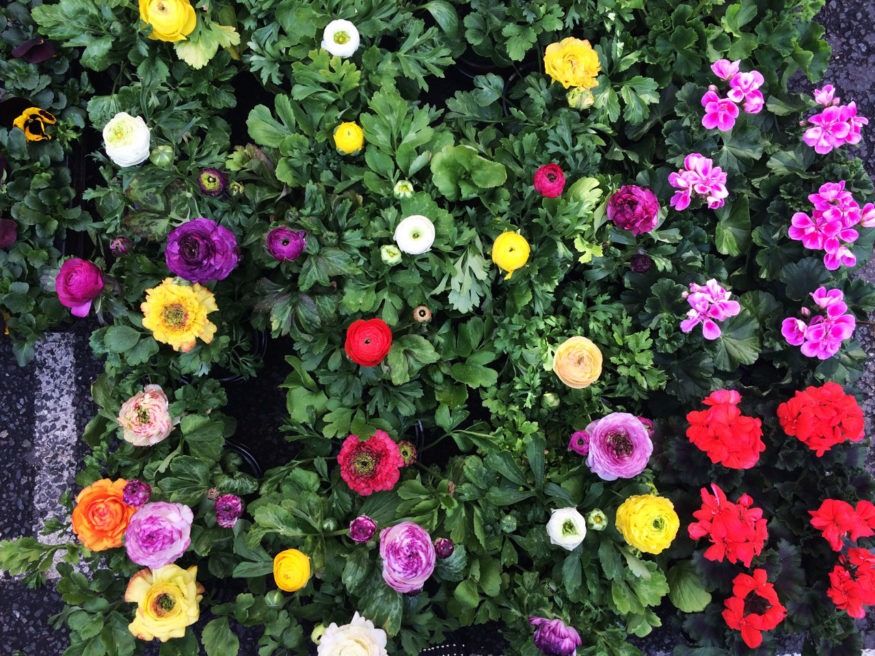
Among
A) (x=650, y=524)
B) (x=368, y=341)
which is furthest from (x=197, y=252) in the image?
(x=650, y=524)

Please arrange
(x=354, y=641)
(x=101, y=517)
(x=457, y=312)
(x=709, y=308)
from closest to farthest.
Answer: (x=354, y=641)
(x=101, y=517)
(x=709, y=308)
(x=457, y=312)

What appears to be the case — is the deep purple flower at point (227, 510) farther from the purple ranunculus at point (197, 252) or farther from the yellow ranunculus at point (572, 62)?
the yellow ranunculus at point (572, 62)

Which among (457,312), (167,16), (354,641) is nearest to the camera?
(354,641)

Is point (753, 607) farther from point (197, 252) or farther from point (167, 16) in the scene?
point (167, 16)

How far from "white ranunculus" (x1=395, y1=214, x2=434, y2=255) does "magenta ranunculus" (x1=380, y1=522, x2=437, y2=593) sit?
63 centimetres

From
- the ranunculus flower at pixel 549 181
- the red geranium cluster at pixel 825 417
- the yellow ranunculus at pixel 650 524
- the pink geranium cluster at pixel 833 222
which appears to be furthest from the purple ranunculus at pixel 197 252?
the pink geranium cluster at pixel 833 222

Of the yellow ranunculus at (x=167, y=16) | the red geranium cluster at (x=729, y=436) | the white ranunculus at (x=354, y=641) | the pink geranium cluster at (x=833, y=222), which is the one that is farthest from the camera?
the pink geranium cluster at (x=833, y=222)

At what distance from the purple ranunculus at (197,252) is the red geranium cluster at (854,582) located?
1.63m

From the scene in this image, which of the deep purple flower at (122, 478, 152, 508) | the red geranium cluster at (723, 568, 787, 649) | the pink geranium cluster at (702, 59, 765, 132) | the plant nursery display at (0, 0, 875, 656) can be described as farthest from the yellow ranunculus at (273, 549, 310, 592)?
the pink geranium cluster at (702, 59, 765, 132)

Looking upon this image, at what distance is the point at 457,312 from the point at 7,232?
124 centimetres

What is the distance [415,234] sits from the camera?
1.53m

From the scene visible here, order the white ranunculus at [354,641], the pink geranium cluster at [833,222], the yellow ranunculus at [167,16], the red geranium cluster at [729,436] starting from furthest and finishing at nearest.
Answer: the pink geranium cluster at [833,222], the yellow ranunculus at [167,16], the red geranium cluster at [729,436], the white ranunculus at [354,641]

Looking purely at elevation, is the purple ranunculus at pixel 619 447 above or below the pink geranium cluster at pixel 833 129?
below

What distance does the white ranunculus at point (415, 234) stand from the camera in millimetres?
1523
